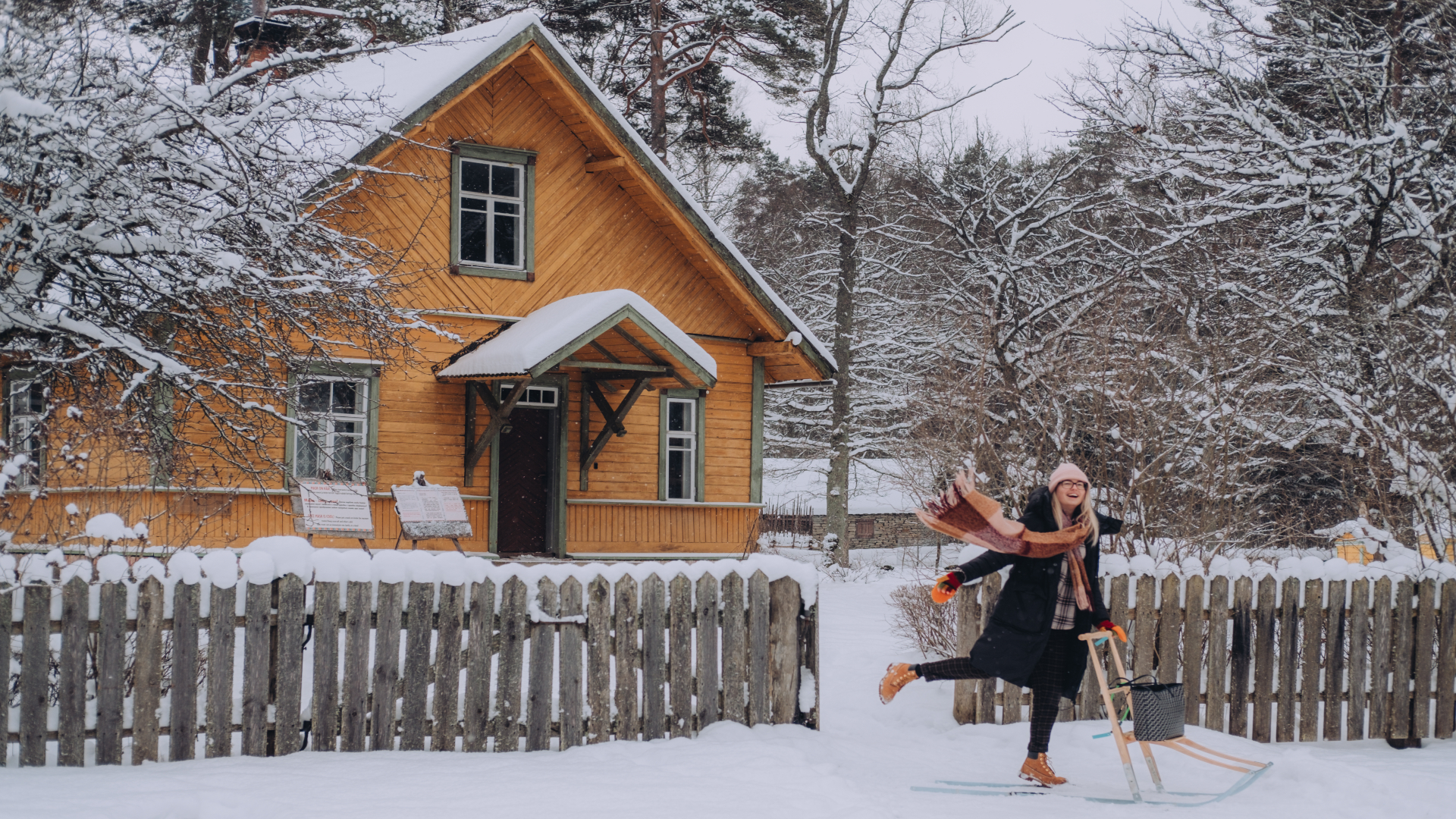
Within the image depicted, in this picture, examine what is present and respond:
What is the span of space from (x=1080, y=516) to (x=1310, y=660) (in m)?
2.68

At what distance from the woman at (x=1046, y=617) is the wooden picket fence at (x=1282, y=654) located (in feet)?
3.93

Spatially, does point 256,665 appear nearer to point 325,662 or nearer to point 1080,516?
point 325,662

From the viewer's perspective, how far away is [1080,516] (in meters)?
6.57

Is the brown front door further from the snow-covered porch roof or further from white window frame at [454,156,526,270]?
white window frame at [454,156,526,270]

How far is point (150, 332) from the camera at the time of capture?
8.05 m

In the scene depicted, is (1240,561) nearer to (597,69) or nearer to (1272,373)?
(1272,373)

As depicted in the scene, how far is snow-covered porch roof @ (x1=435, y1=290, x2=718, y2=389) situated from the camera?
45.4 ft

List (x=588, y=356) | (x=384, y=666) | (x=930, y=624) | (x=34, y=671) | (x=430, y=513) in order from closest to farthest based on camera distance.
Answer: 1. (x=34, y=671)
2. (x=384, y=666)
3. (x=930, y=624)
4. (x=430, y=513)
5. (x=588, y=356)

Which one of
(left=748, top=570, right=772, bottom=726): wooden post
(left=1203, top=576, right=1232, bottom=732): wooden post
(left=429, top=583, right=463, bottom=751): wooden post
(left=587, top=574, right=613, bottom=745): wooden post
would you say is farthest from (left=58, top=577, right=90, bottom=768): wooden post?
(left=1203, top=576, right=1232, bottom=732): wooden post

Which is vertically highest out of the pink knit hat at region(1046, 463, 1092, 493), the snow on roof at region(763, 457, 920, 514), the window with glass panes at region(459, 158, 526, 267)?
the window with glass panes at region(459, 158, 526, 267)

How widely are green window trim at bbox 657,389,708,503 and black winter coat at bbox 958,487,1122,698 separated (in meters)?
10.7

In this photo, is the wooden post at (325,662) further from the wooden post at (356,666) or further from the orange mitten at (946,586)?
the orange mitten at (946,586)

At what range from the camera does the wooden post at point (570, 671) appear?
7031 mm

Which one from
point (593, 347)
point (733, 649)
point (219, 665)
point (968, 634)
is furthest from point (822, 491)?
point (219, 665)
